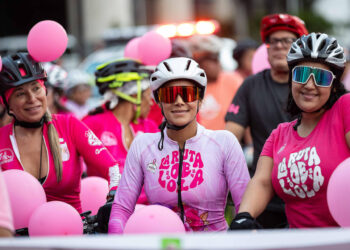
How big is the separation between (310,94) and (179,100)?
92cm

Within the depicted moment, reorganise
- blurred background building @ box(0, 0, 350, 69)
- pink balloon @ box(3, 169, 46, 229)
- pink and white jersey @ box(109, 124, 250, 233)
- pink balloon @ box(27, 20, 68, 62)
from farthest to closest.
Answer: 1. blurred background building @ box(0, 0, 350, 69)
2. pink balloon @ box(27, 20, 68, 62)
3. pink and white jersey @ box(109, 124, 250, 233)
4. pink balloon @ box(3, 169, 46, 229)

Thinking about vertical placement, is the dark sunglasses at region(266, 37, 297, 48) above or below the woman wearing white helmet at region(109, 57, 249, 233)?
above

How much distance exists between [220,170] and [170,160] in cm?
36

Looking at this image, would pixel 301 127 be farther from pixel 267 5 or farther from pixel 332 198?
pixel 267 5

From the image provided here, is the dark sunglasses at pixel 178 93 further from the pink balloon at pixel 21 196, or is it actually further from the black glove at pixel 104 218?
the pink balloon at pixel 21 196

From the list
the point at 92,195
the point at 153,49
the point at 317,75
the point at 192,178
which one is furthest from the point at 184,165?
the point at 153,49

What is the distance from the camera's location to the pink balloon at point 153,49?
7.05 metres

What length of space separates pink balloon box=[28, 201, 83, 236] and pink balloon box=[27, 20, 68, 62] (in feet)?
5.08

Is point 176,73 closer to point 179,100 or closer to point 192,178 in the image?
point 179,100

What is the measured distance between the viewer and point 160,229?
12.4 feet

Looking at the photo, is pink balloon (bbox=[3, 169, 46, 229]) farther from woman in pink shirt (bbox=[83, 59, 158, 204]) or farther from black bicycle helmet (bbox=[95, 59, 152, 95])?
black bicycle helmet (bbox=[95, 59, 152, 95])

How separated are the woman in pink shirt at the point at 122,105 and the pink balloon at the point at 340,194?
303 cm

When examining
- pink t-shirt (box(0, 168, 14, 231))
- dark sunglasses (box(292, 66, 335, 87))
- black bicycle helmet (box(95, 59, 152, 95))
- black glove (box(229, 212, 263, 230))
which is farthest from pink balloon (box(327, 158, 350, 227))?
black bicycle helmet (box(95, 59, 152, 95))

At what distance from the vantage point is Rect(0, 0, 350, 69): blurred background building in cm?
2952
